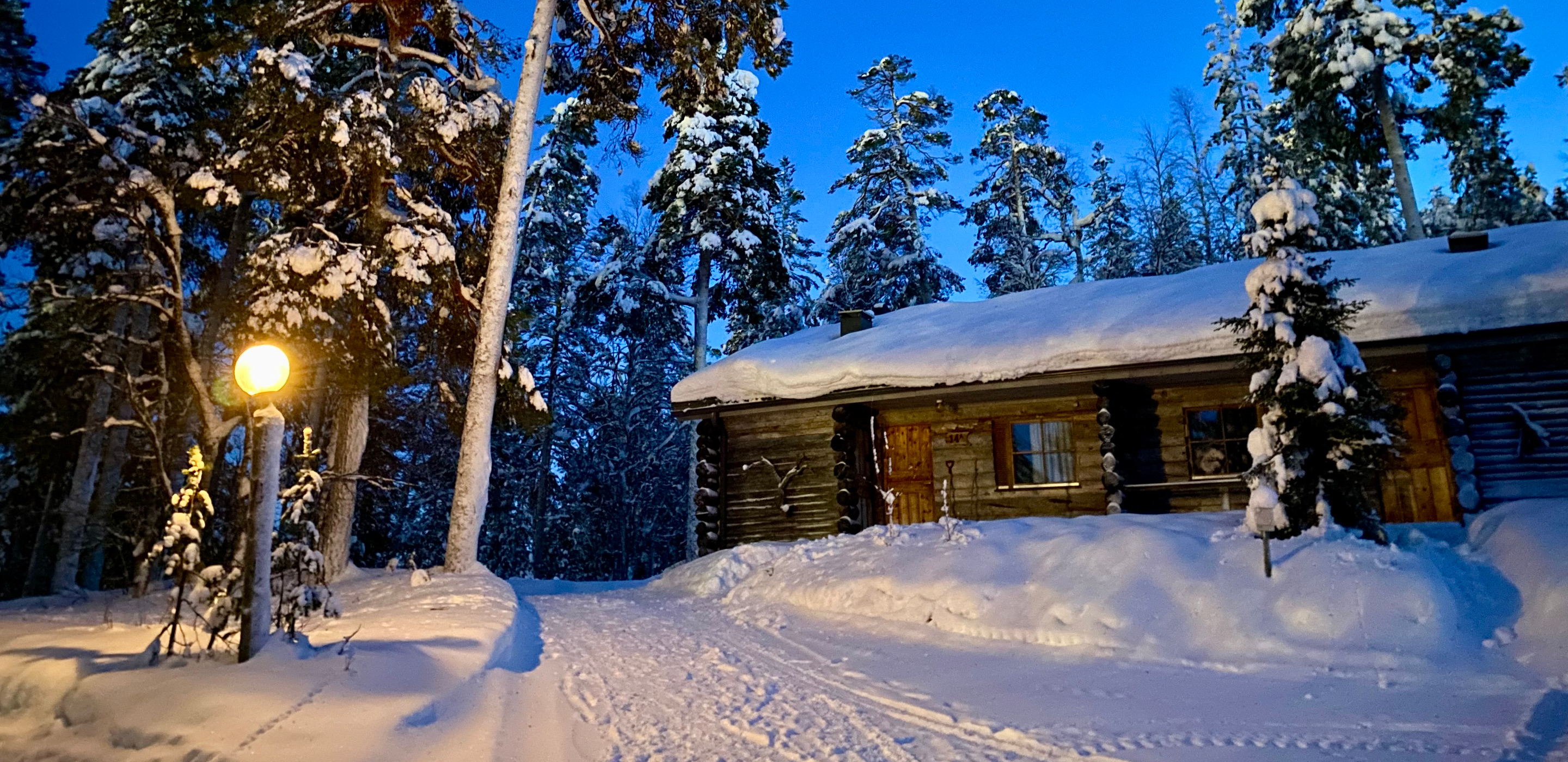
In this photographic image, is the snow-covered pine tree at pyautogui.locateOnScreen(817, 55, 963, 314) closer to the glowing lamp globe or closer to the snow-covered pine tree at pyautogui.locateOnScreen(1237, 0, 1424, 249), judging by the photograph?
the snow-covered pine tree at pyautogui.locateOnScreen(1237, 0, 1424, 249)

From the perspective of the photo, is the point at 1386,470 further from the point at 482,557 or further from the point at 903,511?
the point at 482,557

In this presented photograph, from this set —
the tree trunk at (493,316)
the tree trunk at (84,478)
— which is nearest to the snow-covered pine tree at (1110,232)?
the tree trunk at (493,316)

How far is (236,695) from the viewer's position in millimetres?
4434

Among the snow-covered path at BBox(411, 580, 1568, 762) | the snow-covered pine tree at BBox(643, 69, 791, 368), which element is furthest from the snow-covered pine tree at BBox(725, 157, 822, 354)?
the snow-covered path at BBox(411, 580, 1568, 762)

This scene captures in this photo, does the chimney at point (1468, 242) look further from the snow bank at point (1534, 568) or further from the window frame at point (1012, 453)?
the window frame at point (1012, 453)

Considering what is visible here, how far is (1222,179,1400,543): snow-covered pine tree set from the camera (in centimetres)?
850

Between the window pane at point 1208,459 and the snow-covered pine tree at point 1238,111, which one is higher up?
the snow-covered pine tree at point 1238,111

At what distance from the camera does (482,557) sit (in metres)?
30.7

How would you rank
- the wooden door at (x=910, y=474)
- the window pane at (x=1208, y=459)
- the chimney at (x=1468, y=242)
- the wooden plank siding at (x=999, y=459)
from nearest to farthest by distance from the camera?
1. the wooden plank siding at (x=999, y=459)
2. the chimney at (x=1468, y=242)
3. the window pane at (x=1208, y=459)
4. the wooden door at (x=910, y=474)

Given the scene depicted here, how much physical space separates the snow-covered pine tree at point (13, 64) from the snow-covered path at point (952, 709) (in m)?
15.1

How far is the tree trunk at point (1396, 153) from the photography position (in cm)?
1866

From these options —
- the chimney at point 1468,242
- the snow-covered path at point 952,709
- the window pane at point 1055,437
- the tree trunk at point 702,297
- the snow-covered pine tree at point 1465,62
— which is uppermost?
the snow-covered pine tree at point 1465,62

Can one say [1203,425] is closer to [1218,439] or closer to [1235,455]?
[1218,439]

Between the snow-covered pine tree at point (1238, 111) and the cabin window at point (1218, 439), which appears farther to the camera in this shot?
the snow-covered pine tree at point (1238, 111)
